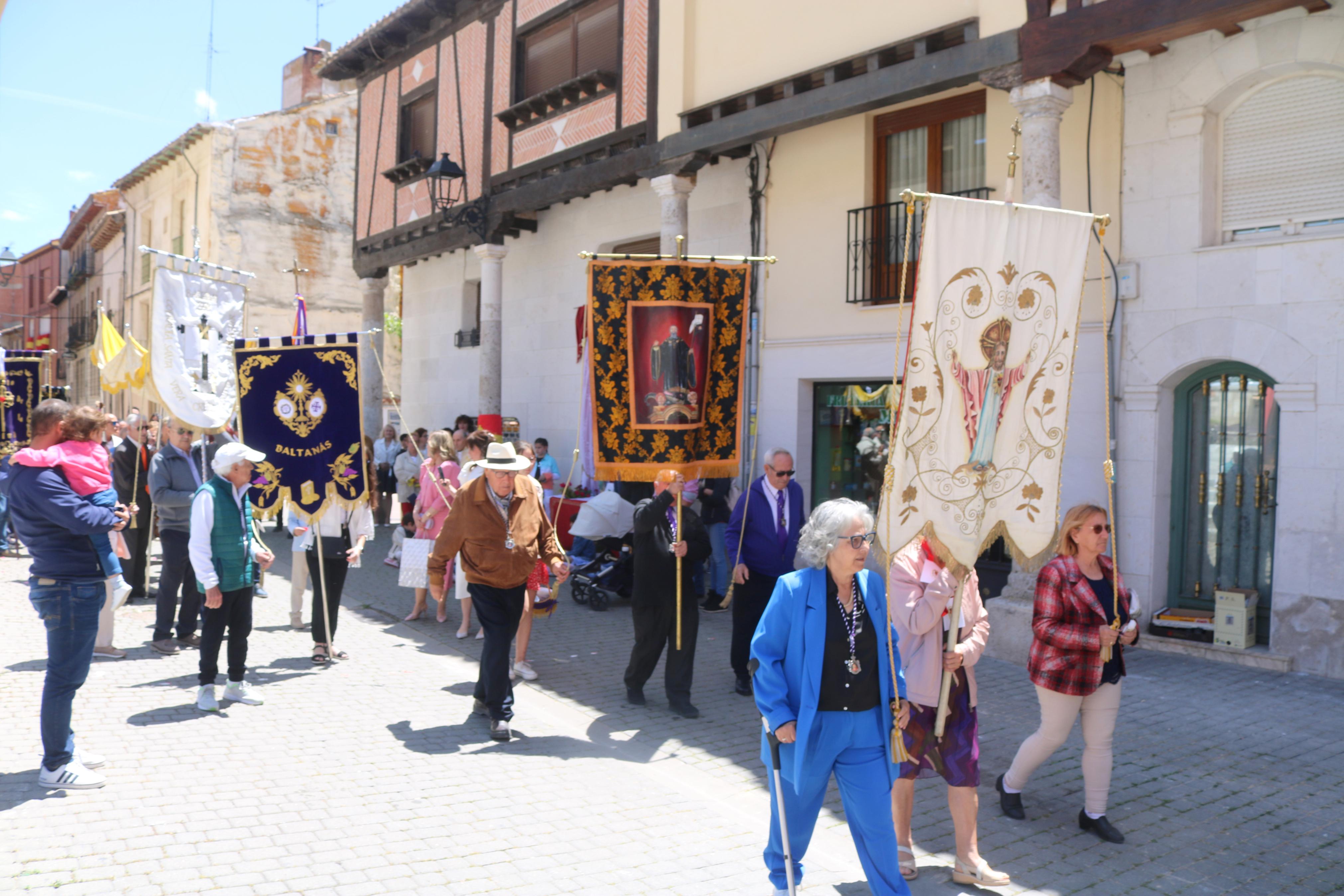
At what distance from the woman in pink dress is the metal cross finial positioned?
1765 cm

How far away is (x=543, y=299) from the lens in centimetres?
1667

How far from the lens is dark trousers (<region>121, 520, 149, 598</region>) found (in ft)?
33.5

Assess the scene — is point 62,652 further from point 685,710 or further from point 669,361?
point 669,361

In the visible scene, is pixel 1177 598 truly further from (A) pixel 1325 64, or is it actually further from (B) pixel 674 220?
(B) pixel 674 220

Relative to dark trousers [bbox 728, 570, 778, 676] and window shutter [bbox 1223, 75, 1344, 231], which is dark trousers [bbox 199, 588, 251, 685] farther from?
window shutter [bbox 1223, 75, 1344, 231]

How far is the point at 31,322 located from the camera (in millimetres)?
54031

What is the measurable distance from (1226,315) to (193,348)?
29.3ft

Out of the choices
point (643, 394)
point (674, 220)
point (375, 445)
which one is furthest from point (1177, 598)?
point (375, 445)

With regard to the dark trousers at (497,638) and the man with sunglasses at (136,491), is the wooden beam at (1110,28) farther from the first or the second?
the man with sunglasses at (136,491)

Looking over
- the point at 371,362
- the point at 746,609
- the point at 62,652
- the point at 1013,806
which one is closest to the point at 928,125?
the point at 746,609

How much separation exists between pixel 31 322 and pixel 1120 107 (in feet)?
194

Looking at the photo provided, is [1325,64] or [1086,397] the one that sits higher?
[1325,64]

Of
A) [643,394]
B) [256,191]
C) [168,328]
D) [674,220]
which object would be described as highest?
[256,191]

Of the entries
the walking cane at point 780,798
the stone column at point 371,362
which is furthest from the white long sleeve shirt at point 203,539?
the stone column at point 371,362
